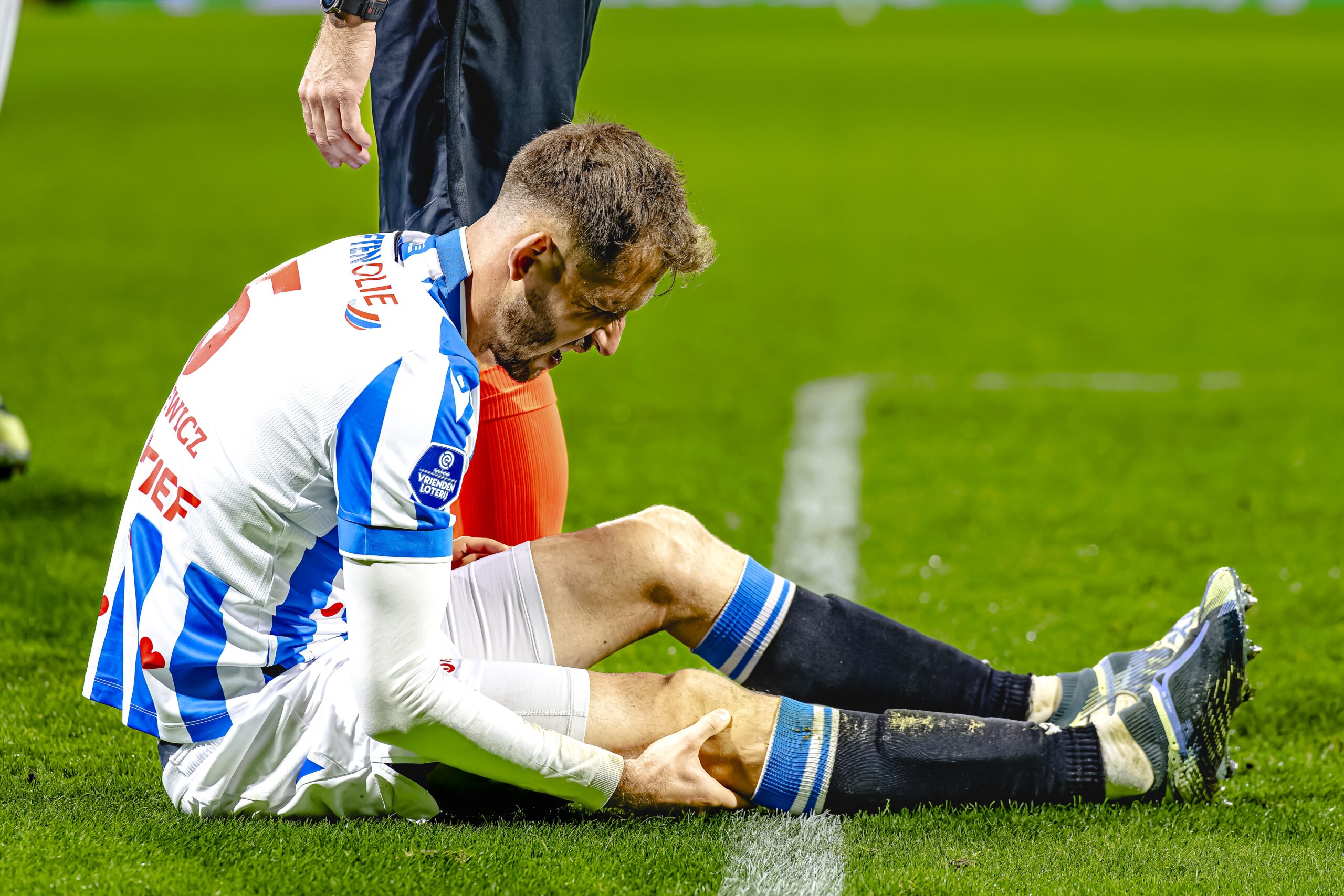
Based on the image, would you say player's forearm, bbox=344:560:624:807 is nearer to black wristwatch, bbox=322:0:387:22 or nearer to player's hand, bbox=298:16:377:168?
player's hand, bbox=298:16:377:168

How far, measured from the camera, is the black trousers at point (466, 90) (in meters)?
3.42

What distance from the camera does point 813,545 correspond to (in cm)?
486

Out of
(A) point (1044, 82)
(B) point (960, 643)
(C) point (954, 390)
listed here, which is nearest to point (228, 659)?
(B) point (960, 643)

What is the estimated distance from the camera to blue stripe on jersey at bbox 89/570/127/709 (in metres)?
2.54

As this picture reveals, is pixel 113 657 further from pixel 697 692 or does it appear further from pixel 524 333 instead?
pixel 697 692

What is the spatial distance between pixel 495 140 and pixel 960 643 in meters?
1.72

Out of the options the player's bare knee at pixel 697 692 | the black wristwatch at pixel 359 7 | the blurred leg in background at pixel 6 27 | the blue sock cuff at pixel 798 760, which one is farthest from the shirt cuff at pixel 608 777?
the blurred leg in background at pixel 6 27

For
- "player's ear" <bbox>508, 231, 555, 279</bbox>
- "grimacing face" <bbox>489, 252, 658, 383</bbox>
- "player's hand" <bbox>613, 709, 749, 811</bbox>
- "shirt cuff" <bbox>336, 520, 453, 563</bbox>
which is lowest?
"player's hand" <bbox>613, 709, 749, 811</bbox>

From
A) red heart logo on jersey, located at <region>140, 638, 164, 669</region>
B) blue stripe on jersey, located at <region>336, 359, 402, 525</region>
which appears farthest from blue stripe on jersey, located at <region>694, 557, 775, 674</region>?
red heart logo on jersey, located at <region>140, 638, 164, 669</region>

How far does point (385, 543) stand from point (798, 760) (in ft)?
2.93

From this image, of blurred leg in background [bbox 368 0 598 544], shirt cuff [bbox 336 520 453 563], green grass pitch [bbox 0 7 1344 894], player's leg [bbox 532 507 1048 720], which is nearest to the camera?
shirt cuff [bbox 336 520 453 563]

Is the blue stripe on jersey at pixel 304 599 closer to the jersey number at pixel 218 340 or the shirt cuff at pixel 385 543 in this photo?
the shirt cuff at pixel 385 543

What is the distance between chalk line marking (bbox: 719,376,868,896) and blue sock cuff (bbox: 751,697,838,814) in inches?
1.5

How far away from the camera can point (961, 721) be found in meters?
2.85
